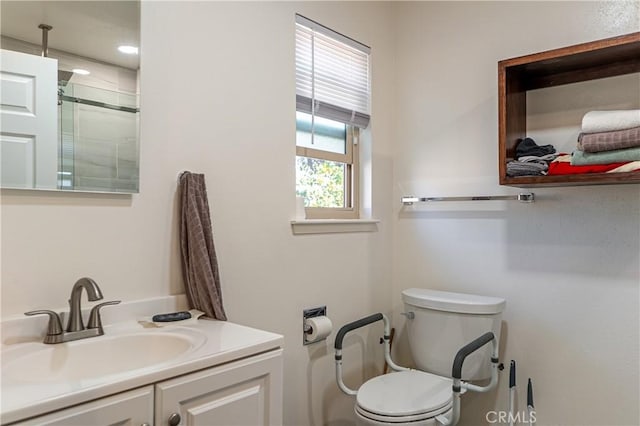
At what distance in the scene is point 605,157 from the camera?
158 cm

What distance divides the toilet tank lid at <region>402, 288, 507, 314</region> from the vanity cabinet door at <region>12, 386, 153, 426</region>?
1375mm

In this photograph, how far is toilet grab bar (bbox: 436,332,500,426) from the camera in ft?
5.03

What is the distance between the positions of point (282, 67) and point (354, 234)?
851 mm

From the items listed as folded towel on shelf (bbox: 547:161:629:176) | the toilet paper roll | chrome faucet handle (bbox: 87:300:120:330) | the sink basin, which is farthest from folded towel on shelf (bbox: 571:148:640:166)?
chrome faucet handle (bbox: 87:300:120:330)

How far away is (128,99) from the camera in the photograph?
133 centimetres

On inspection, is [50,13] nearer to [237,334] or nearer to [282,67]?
[282,67]

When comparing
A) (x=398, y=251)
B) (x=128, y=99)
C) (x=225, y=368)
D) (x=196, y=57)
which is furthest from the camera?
(x=398, y=251)

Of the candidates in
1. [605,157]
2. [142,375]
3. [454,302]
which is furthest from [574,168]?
[142,375]

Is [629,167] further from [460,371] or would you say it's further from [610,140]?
[460,371]

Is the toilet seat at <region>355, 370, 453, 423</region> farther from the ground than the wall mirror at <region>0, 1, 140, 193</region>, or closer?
closer

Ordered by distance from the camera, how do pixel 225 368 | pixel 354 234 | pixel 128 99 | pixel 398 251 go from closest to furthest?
pixel 225 368, pixel 128 99, pixel 354 234, pixel 398 251

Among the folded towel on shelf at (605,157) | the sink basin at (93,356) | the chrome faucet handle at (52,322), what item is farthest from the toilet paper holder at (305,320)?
the folded towel on shelf at (605,157)

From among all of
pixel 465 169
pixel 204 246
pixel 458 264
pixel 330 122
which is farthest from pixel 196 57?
pixel 458 264

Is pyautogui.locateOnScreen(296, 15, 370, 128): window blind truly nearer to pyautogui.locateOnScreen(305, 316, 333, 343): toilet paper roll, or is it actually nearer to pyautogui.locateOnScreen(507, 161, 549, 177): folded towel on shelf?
pyautogui.locateOnScreen(507, 161, 549, 177): folded towel on shelf
